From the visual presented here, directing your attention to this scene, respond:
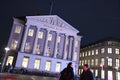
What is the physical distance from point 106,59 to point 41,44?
24.1 m

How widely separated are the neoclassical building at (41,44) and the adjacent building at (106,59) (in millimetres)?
10657

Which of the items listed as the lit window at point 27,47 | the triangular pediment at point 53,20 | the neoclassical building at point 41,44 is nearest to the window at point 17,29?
the neoclassical building at point 41,44

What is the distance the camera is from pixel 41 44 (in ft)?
137

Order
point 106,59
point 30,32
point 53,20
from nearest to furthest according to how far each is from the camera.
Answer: point 30,32 → point 53,20 → point 106,59

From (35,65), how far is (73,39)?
606 inches

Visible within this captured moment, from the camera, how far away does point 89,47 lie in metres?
59.7

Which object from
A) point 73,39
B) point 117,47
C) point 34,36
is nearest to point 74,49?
A: point 73,39

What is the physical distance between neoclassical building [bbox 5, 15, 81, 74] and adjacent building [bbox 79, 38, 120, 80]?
1066 centimetres

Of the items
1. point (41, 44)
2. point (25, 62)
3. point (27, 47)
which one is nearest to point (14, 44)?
point (27, 47)

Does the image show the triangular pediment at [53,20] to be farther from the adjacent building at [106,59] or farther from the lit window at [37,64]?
the adjacent building at [106,59]

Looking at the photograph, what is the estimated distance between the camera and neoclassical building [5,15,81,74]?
125ft

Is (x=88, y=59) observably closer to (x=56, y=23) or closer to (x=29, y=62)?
(x=56, y=23)

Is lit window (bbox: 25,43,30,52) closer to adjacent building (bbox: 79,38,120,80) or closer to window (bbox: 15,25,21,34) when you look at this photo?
window (bbox: 15,25,21,34)

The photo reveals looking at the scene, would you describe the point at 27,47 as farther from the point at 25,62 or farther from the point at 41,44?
the point at 25,62
